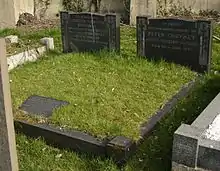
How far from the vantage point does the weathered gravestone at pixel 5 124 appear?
2.35 meters

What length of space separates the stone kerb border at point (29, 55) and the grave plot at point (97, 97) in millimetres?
183

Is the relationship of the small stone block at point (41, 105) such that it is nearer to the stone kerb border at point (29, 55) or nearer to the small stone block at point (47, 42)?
the stone kerb border at point (29, 55)

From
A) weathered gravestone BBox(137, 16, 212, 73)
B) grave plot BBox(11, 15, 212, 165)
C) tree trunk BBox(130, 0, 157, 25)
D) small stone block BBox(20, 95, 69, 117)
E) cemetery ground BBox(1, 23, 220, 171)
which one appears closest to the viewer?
cemetery ground BBox(1, 23, 220, 171)

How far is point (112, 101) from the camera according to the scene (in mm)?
4254

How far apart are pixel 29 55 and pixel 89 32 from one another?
39.2 inches

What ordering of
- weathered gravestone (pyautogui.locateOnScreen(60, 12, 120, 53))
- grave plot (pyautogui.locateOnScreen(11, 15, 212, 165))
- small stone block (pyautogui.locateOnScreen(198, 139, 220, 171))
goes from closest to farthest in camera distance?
small stone block (pyautogui.locateOnScreen(198, 139, 220, 171)) → grave plot (pyautogui.locateOnScreen(11, 15, 212, 165)) → weathered gravestone (pyautogui.locateOnScreen(60, 12, 120, 53))

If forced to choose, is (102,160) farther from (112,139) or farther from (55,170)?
(55,170)

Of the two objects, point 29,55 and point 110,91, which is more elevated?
point 29,55

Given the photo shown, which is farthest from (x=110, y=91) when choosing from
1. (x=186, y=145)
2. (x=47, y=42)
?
(x=47, y=42)

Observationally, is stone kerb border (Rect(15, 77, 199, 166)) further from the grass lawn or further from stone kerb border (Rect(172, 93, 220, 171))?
stone kerb border (Rect(172, 93, 220, 171))

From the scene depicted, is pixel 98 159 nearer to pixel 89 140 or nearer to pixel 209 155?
pixel 89 140

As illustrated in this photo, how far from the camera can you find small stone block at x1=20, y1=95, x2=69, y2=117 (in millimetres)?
4066

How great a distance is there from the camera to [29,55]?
5977 millimetres

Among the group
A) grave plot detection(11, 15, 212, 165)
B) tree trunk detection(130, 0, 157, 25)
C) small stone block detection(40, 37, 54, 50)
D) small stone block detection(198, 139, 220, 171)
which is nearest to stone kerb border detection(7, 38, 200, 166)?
grave plot detection(11, 15, 212, 165)
